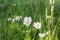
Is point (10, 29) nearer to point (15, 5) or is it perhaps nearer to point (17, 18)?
point (17, 18)

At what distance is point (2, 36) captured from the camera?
2.20 m

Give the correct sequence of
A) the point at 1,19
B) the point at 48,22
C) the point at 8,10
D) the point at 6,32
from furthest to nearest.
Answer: the point at 8,10, the point at 1,19, the point at 6,32, the point at 48,22

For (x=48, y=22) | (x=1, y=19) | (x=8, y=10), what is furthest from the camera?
(x=8, y=10)

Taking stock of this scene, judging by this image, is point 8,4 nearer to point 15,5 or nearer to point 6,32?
point 15,5

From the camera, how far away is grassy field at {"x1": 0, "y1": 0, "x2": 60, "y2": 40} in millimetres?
2027

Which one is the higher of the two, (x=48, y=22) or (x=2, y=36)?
(x=48, y=22)

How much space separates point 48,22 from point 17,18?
15.9 inches

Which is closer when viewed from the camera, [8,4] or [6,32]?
[6,32]

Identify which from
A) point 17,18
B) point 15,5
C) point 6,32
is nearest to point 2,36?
point 6,32

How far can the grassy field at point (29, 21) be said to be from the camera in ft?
6.65

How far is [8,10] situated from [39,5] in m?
0.41

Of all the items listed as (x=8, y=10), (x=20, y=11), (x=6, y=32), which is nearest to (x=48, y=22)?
(x=6, y=32)

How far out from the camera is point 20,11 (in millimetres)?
2670

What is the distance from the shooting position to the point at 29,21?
7.06 ft
